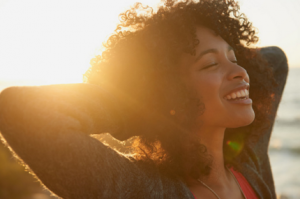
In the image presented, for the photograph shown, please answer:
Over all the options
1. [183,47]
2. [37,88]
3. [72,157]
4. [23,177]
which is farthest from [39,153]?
[23,177]

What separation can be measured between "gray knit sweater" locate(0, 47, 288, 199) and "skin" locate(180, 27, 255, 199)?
771mm

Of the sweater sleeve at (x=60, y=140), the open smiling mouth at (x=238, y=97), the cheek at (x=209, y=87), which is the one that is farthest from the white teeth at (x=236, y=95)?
the sweater sleeve at (x=60, y=140)

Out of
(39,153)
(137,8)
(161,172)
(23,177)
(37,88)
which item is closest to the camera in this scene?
(39,153)

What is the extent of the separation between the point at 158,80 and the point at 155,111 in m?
0.26

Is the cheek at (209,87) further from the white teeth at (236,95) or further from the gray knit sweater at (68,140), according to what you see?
the gray knit sweater at (68,140)

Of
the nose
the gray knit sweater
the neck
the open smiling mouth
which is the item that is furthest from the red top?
the gray knit sweater

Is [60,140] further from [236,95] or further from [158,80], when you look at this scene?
[236,95]

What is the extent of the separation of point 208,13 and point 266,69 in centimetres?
109

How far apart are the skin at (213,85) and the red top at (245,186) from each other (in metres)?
0.35

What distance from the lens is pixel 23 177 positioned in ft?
28.6

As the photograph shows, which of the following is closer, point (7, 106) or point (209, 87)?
point (7, 106)

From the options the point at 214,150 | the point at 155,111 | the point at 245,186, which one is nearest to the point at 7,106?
the point at 155,111

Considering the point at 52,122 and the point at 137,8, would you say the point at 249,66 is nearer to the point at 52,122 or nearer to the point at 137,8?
the point at 137,8

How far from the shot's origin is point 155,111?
2.19 meters
